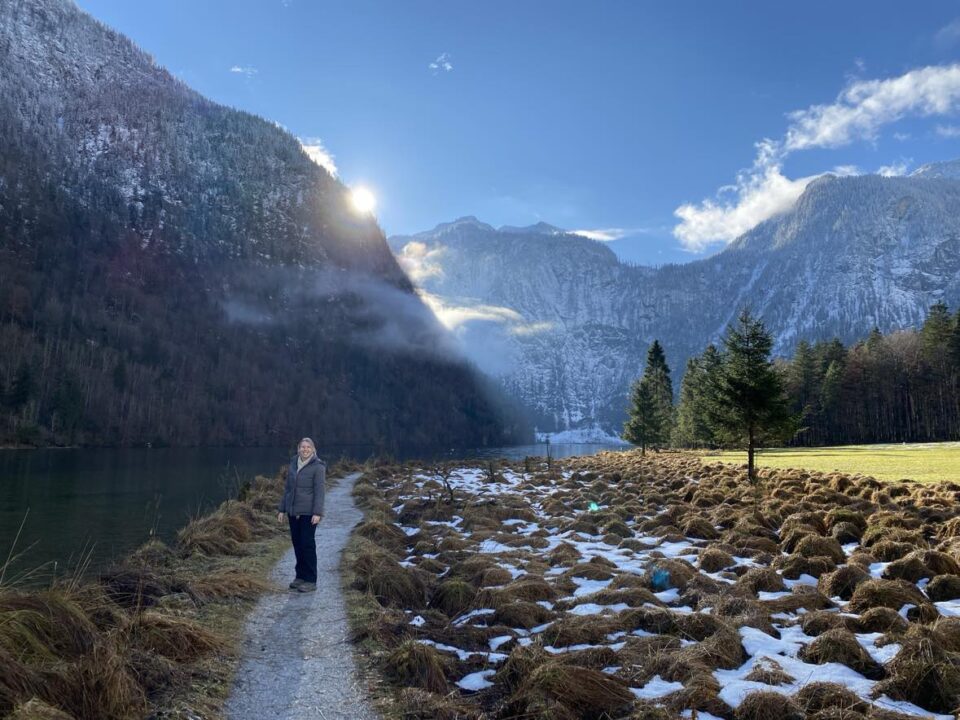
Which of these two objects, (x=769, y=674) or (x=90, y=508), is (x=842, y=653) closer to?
(x=769, y=674)

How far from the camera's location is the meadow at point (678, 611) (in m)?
6.44

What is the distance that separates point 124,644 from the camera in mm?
6414

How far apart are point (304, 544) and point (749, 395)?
26.5 metres

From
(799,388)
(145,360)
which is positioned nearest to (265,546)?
(799,388)

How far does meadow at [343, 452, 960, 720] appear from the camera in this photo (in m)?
6.44

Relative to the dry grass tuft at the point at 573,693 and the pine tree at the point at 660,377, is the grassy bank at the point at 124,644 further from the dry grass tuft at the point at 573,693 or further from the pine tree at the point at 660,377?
the pine tree at the point at 660,377

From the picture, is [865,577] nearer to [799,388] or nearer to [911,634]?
[911,634]

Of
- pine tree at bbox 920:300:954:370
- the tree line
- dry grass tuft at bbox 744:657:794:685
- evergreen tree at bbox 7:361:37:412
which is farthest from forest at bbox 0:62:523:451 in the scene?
dry grass tuft at bbox 744:657:794:685

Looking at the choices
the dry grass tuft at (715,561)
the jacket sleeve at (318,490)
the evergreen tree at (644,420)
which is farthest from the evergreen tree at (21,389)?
the dry grass tuft at (715,561)

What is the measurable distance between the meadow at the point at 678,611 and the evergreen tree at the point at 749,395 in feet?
34.5

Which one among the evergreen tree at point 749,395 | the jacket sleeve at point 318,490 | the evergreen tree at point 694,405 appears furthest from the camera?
the evergreen tree at point 694,405

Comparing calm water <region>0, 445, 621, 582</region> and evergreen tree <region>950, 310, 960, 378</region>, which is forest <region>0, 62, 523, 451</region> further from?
evergreen tree <region>950, 310, 960, 378</region>

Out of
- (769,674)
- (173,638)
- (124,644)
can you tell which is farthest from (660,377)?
(124,644)

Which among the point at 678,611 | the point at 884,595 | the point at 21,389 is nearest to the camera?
the point at 884,595
